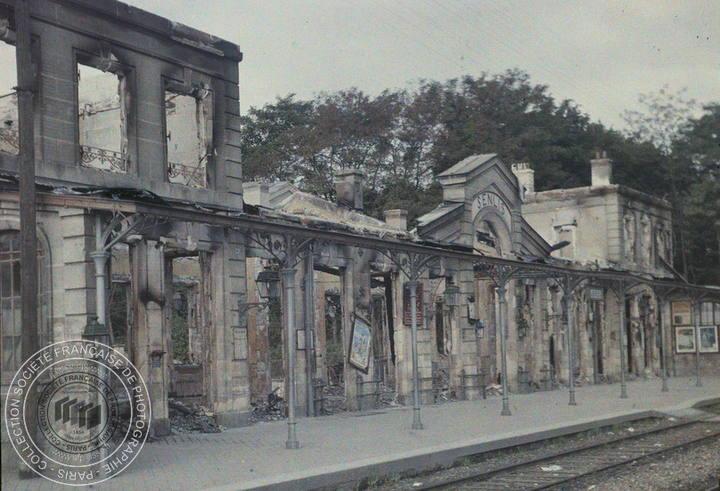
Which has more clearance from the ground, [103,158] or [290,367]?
[103,158]

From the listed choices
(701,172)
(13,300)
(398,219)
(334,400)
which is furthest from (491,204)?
(701,172)

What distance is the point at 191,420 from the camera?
18219mm

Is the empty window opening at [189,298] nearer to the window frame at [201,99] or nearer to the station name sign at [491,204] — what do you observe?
the window frame at [201,99]

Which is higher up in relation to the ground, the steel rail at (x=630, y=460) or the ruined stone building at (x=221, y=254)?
the ruined stone building at (x=221, y=254)

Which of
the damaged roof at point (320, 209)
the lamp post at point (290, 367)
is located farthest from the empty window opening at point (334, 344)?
the lamp post at point (290, 367)

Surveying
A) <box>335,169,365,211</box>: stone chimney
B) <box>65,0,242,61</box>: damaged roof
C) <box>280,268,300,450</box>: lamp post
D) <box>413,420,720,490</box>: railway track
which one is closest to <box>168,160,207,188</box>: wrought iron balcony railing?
<box>65,0,242,61</box>: damaged roof

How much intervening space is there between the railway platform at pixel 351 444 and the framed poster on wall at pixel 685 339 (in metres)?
15.1

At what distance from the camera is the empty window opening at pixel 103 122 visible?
1728 cm

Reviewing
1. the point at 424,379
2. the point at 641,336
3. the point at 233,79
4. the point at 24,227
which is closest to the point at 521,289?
the point at 424,379

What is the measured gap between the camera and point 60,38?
52.8ft

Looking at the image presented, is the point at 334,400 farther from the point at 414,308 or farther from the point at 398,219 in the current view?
the point at 414,308

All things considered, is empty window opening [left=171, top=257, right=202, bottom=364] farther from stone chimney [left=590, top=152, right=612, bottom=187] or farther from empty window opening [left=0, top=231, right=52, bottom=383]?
stone chimney [left=590, top=152, right=612, bottom=187]

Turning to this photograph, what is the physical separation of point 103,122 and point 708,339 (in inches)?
1050

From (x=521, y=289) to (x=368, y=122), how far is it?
59.3 ft
